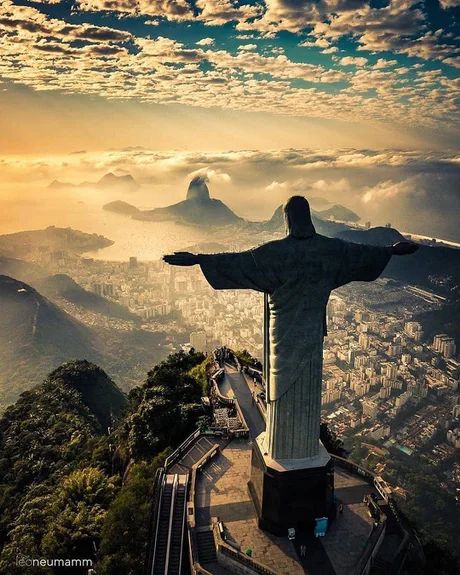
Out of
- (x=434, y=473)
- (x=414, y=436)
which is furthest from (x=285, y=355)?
(x=414, y=436)

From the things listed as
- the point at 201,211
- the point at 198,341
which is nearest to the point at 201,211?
the point at 201,211

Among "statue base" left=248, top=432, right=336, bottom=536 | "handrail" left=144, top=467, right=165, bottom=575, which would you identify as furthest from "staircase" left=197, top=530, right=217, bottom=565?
"statue base" left=248, top=432, right=336, bottom=536

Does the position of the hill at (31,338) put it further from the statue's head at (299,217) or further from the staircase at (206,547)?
the statue's head at (299,217)

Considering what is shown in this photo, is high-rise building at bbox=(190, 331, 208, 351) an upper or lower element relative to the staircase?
lower

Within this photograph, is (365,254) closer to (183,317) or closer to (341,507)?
(341,507)

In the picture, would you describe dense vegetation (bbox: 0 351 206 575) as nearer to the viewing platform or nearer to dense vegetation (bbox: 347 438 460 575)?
the viewing platform

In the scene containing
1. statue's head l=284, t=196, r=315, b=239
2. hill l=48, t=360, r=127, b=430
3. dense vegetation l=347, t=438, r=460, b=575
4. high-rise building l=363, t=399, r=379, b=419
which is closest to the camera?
statue's head l=284, t=196, r=315, b=239
